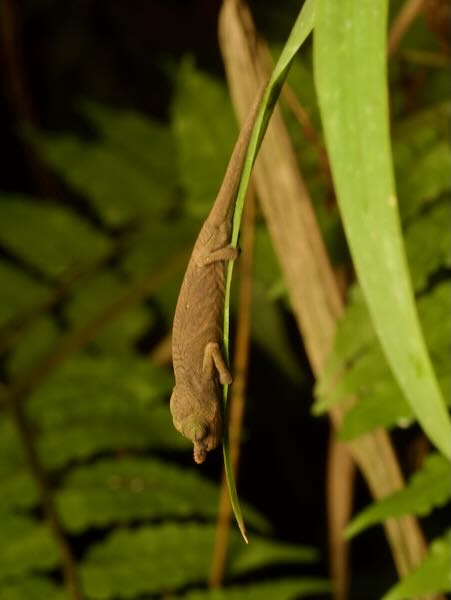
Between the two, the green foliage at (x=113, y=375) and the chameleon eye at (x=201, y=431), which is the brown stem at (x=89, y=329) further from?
the chameleon eye at (x=201, y=431)

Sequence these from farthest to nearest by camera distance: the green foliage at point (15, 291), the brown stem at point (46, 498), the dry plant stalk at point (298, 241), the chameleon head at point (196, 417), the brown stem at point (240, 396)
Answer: the green foliage at point (15, 291) < the brown stem at point (240, 396) < the brown stem at point (46, 498) < the dry plant stalk at point (298, 241) < the chameleon head at point (196, 417)

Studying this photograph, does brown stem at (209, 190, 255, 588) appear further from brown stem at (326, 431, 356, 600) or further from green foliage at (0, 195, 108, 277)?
green foliage at (0, 195, 108, 277)

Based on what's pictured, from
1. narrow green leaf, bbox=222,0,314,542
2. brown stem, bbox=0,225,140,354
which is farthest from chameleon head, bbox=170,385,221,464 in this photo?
brown stem, bbox=0,225,140,354

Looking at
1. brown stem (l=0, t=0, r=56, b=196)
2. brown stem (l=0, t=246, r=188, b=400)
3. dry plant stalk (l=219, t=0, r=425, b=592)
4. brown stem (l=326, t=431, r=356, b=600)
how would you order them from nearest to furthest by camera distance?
dry plant stalk (l=219, t=0, r=425, b=592)
brown stem (l=326, t=431, r=356, b=600)
brown stem (l=0, t=246, r=188, b=400)
brown stem (l=0, t=0, r=56, b=196)

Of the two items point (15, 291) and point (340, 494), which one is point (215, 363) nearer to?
point (340, 494)

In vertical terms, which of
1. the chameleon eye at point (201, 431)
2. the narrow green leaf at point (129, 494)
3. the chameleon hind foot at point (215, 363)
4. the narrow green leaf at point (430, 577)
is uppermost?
the chameleon hind foot at point (215, 363)

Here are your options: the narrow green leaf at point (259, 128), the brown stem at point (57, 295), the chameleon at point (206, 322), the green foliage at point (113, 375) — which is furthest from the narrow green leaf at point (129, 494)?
the narrow green leaf at point (259, 128)

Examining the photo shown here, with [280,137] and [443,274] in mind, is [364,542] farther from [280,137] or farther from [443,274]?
[280,137]

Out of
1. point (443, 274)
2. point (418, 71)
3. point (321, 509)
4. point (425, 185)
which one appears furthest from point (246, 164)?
point (321, 509)
